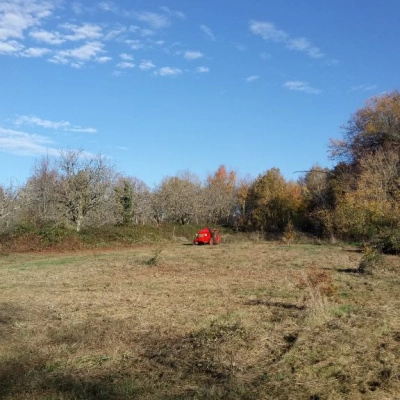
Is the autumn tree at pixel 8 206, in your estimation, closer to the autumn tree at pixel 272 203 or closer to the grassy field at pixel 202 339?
the grassy field at pixel 202 339

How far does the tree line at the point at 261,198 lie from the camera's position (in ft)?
89.0

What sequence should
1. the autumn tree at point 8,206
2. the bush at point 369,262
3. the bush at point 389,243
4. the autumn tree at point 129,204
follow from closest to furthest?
the bush at point 369,262 → the bush at point 389,243 → the autumn tree at point 8,206 → the autumn tree at point 129,204

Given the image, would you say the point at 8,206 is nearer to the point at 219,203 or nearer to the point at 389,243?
the point at 389,243

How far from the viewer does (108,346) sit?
6051mm

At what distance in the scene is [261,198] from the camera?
1997 inches

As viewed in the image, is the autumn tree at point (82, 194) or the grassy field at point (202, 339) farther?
the autumn tree at point (82, 194)

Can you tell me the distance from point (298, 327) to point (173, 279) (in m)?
6.05

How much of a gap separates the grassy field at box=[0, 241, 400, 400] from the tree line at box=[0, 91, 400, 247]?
1166cm

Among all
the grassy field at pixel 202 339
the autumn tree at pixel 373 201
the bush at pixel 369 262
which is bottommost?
the grassy field at pixel 202 339

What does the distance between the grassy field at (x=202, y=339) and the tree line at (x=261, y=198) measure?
1166cm

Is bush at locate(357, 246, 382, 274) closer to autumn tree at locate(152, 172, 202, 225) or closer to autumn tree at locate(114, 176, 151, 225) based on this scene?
autumn tree at locate(114, 176, 151, 225)

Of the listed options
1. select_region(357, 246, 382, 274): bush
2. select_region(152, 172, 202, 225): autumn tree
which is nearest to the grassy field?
select_region(357, 246, 382, 274): bush

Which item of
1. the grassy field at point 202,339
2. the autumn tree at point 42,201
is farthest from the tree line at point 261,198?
the grassy field at point 202,339

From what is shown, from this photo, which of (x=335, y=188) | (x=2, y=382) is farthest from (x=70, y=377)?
(x=335, y=188)
